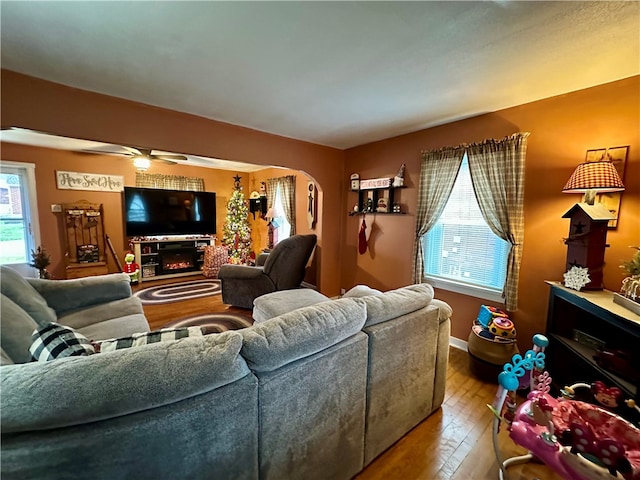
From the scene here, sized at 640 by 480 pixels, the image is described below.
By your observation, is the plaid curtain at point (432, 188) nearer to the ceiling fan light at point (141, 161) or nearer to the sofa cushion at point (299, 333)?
the sofa cushion at point (299, 333)

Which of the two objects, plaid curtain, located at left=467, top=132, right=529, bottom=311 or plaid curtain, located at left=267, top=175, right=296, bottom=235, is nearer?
plaid curtain, located at left=467, top=132, right=529, bottom=311

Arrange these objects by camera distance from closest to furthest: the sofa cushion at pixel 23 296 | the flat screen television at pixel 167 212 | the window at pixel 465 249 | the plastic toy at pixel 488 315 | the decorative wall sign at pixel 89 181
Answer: the sofa cushion at pixel 23 296 → the plastic toy at pixel 488 315 → the window at pixel 465 249 → the decorative wall sign at pixel 89 181 → the flat screen television at pixel 167 212

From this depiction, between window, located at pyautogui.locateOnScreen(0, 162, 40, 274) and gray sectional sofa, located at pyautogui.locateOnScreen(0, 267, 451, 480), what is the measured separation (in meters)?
3.46

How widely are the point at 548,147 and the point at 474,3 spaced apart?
1.61 meters

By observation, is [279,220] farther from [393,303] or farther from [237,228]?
[393,303]

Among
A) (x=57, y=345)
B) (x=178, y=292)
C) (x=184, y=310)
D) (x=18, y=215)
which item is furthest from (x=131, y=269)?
(x=57, y=345)

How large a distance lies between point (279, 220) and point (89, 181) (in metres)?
3.45

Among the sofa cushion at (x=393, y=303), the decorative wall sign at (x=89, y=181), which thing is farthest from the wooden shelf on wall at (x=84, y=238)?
the sofa cushion at (x=393, y=303)

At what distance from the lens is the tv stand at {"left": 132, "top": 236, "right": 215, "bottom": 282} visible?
5.15m

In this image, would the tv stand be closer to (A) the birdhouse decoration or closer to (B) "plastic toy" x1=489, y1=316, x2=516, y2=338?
(B) "plastic toy" x1=489, y1=316, x2=516, y2=338

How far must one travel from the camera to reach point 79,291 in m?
2.28

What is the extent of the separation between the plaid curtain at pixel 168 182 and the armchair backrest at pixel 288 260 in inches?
127

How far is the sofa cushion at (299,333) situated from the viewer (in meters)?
1.04

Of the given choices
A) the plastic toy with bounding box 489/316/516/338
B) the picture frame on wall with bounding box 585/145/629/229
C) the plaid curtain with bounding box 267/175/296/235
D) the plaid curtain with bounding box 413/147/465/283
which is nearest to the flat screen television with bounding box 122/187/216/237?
the plaid curtain with bounding box 267/175/296/235
